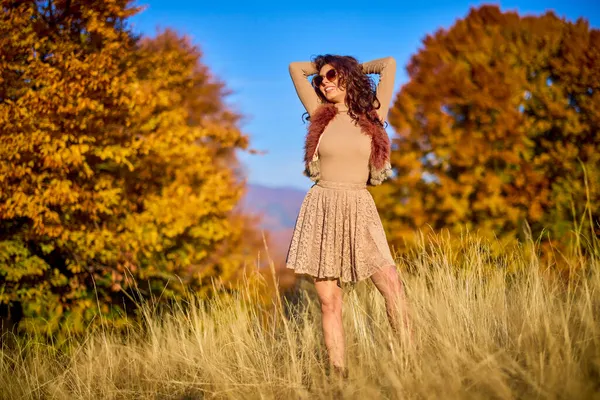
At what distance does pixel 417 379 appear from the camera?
2496 millimetres

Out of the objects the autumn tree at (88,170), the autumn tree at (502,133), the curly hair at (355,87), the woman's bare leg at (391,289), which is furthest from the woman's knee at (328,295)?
the autumn tree at (502,133)

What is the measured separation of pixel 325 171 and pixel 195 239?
6.74 meters

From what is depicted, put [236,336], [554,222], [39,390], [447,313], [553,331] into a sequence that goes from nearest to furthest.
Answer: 1. [553,331]
2. [447,313]
3. [236,336]
4. [39,390]
5. [554,222]

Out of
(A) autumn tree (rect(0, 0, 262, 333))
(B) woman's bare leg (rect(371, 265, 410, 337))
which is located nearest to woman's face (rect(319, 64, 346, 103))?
(B) woman's bare leg (rect(371, 265, 410, 337))

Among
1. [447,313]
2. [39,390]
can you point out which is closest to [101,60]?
[39,390]

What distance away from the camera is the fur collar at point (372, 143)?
299 cm

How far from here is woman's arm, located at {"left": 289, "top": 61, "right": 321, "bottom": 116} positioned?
10.5 feet

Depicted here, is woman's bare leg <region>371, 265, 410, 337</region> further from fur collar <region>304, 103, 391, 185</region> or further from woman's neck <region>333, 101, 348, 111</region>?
woman's neck <region>333, 101, 348, 111</region>

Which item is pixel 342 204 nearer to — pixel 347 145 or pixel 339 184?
pixel 339 184

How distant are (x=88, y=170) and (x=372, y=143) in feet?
16.9

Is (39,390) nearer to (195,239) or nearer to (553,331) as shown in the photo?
(553,331)

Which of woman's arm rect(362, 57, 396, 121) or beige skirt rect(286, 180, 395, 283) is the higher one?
woman's arm rect(362, 57, 396, 121)

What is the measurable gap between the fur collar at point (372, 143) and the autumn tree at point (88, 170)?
136 inches

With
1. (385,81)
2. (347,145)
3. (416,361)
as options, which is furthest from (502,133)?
(416,361)
